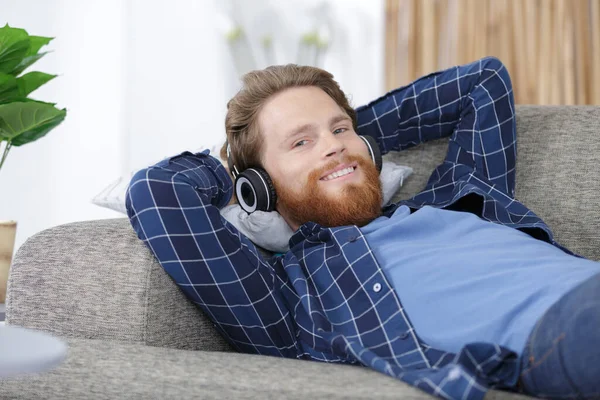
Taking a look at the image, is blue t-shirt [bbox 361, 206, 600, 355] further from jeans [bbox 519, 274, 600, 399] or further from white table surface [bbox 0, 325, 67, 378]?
white table surface [bbox 0, 325, 67, 378]

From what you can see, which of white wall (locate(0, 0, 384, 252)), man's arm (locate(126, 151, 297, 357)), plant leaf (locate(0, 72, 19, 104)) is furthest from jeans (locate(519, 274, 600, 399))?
white wall (locate(0, 0, 384, 252))

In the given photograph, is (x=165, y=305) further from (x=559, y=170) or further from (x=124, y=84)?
(x=124, y=84)

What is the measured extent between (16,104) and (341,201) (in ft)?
2.60

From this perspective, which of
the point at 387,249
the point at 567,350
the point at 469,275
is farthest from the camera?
the point at 387,249

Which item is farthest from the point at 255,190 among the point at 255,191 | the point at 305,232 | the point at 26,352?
the point at 26,352

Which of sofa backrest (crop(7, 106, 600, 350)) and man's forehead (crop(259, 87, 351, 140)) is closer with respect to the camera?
sofa backrest (crop(7, 106, 600, 350))

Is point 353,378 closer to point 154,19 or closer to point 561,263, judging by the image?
point 561,263

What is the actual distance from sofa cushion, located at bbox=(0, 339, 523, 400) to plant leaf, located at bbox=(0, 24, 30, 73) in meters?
0.91

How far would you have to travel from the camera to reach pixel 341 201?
1579 mm

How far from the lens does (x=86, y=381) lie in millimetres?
1036

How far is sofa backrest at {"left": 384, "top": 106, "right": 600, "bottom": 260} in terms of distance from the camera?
5.46 ft

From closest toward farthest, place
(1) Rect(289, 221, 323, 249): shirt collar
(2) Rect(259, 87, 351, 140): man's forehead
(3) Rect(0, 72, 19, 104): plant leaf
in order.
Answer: (1) Rect(289, 221, 323, 249): shirt collar → (2) Rect(259, 87, 351, 140): man's forehead → (3) Rect(0, 72, 19, 104): plant leaf

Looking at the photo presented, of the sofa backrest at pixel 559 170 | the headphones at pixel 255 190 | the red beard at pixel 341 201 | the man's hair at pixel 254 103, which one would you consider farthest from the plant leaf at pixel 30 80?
the sofa backrest at pixel 559 170

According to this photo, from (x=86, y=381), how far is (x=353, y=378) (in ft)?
1.21
